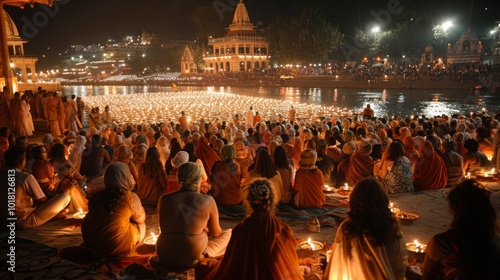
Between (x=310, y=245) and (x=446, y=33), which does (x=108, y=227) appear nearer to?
(x=310, y=245)

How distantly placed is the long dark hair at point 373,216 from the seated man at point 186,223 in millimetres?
1380

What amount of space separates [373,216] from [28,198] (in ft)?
13.6


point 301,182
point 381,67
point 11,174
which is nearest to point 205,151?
point 301,182

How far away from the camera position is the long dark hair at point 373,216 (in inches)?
105

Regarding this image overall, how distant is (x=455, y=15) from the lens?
53062 mm

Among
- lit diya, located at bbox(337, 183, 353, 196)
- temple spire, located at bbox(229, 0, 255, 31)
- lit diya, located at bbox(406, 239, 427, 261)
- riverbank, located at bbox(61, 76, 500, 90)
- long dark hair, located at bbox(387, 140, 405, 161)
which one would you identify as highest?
temple spire, located at bbox(229, 0, 255, 31)

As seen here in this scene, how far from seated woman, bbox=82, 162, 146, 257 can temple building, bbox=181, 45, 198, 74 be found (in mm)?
73095

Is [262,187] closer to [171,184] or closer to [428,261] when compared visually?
[428,261]

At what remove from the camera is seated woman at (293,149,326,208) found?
5523mm

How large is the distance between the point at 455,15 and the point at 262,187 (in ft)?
196

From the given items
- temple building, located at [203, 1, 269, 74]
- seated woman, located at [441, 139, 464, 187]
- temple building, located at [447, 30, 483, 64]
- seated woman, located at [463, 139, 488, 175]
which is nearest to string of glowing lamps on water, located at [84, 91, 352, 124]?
seated woman, located at [463, 139, 488, 175]

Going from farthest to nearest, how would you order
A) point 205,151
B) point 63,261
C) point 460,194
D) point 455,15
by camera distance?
point 455,15
point 205,151
point 63,261
point 460,194

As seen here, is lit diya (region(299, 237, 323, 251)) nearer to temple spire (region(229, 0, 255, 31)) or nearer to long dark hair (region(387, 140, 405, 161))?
long dark hair (region(387, 140, 405, 161))

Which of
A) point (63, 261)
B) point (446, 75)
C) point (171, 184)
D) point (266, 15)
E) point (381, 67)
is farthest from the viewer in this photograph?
point (266, 15)
